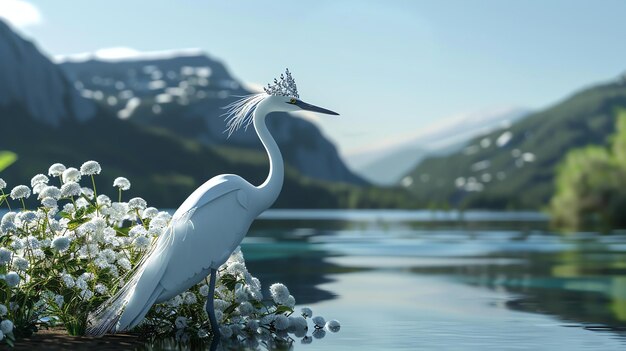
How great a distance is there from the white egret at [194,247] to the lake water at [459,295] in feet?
5.59

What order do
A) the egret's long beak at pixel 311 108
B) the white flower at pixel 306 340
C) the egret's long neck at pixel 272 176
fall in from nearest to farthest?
the egret's long neck at pixel 272 176 → the white flower at pixel 306 340 → the egret's long beak at pixel 311 108

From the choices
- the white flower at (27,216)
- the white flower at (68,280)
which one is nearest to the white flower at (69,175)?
the white flower at (27,216)

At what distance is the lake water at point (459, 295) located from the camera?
13084 millimetres

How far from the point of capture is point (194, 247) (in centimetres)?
1186

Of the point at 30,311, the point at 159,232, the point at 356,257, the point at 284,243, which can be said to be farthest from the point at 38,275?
the point at 284,243

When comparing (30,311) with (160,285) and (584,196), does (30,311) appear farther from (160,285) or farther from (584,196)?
(584,196)

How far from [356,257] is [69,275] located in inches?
970

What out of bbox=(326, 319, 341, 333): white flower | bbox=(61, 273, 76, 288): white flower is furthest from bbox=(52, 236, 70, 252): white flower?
bbox=(326, 319, 341, 333): white flower

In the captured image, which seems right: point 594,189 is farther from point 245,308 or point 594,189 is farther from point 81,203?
point 81,203

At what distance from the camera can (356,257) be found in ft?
118

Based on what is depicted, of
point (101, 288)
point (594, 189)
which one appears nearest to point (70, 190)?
point (101, 288)

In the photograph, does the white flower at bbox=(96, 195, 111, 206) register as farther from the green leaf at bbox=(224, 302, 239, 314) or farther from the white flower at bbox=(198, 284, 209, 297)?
the green leaf at bbox=(224, 302, 239, 314)

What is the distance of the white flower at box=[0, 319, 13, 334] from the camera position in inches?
438

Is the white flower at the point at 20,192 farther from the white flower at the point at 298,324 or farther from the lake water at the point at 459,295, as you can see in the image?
the white flower at the point at 298,324
